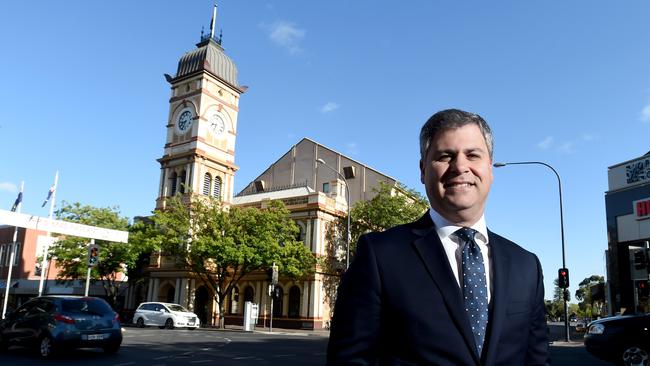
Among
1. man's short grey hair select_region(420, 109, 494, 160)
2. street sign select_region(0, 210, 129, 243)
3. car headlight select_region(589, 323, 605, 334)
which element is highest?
street sign select_region(0, 210, 129, 243)

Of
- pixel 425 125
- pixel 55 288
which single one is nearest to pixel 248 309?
pixel 55 288

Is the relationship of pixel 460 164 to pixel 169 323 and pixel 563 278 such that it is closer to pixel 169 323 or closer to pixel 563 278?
pixel 563 278

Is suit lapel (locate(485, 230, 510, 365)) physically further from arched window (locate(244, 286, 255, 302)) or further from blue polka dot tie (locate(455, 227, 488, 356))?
arched window (locate(244, 286, 255, 302))

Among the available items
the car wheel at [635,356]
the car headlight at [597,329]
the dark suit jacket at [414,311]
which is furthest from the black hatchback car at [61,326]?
the dark suit jacket at [414,311]

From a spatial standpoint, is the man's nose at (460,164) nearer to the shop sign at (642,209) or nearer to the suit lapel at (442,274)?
the suit lapel at (442,274)

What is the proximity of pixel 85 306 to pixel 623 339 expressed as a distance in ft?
40.0

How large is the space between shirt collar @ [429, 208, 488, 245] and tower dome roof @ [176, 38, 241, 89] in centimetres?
Result: 4524

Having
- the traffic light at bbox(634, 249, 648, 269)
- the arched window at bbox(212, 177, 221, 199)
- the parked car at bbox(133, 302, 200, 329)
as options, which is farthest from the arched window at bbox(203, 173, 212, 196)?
the traffic light at bbox(634, 249, 648, 269)

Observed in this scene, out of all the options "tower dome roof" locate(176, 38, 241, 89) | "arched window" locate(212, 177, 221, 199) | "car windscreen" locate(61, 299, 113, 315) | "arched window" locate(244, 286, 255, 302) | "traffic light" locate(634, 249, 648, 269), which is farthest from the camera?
"tower dome roof" locate(176, 38, 241, 89)

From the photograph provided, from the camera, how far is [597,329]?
11.0 m

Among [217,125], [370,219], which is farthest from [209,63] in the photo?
[370,219]

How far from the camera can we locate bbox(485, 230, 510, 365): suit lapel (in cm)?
184

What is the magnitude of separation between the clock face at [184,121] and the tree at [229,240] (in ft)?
A: 28.6

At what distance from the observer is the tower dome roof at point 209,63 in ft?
151
